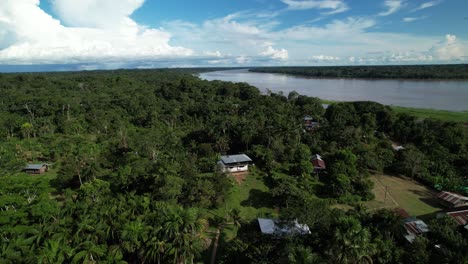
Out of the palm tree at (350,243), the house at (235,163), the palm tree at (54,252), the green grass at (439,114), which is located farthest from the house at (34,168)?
the green grass at (439,114)

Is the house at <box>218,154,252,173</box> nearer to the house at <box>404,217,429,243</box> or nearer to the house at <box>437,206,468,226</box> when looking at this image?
the house at <box>404,217,429,243</box>

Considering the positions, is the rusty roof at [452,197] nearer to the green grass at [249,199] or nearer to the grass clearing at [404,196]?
the grass clearing at [404,196]

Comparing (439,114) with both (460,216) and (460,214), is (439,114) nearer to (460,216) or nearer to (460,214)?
(460,214)

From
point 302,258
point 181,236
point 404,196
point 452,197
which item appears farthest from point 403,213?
point 181,236

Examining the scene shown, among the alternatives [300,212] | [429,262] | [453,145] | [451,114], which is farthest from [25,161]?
[451,114]

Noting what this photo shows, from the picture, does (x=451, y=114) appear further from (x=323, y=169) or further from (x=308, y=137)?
(x=323, y=169)

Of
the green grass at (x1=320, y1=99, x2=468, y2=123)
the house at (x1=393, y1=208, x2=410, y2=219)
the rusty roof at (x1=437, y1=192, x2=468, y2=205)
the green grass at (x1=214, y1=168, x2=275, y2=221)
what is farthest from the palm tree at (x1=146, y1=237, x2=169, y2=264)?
the green grass at (x1=320, y1=99, x2=468, y2=123)
